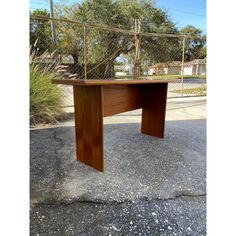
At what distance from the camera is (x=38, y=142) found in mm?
2338

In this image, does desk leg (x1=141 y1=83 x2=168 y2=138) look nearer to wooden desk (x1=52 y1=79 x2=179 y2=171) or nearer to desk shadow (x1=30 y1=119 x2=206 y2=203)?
wooden desk (x1=52 y1=79 x2=179 y2=171)

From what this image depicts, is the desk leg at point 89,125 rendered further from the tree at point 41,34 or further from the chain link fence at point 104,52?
the tree at point 41,34

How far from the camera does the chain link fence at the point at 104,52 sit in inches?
162

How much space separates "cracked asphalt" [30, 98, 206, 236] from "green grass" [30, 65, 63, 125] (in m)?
0.60

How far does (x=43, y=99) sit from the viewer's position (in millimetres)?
3098

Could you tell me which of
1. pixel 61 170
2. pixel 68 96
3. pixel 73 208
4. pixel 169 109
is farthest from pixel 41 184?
pixel 169 109

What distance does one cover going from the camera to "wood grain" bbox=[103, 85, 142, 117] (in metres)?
1.92

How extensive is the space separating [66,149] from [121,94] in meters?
0.81

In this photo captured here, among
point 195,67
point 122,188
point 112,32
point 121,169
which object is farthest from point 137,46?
point 195,67

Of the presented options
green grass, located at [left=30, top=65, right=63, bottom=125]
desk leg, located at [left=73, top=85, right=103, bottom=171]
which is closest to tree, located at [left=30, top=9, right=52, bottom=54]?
green grass, located at [left=30, top=65, right=63, bottom=125]

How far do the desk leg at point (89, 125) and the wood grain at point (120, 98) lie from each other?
18 cm

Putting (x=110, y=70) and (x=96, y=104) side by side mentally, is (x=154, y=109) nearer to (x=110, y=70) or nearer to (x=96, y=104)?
(x=96, y=104)

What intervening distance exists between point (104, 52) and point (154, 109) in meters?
5.11
